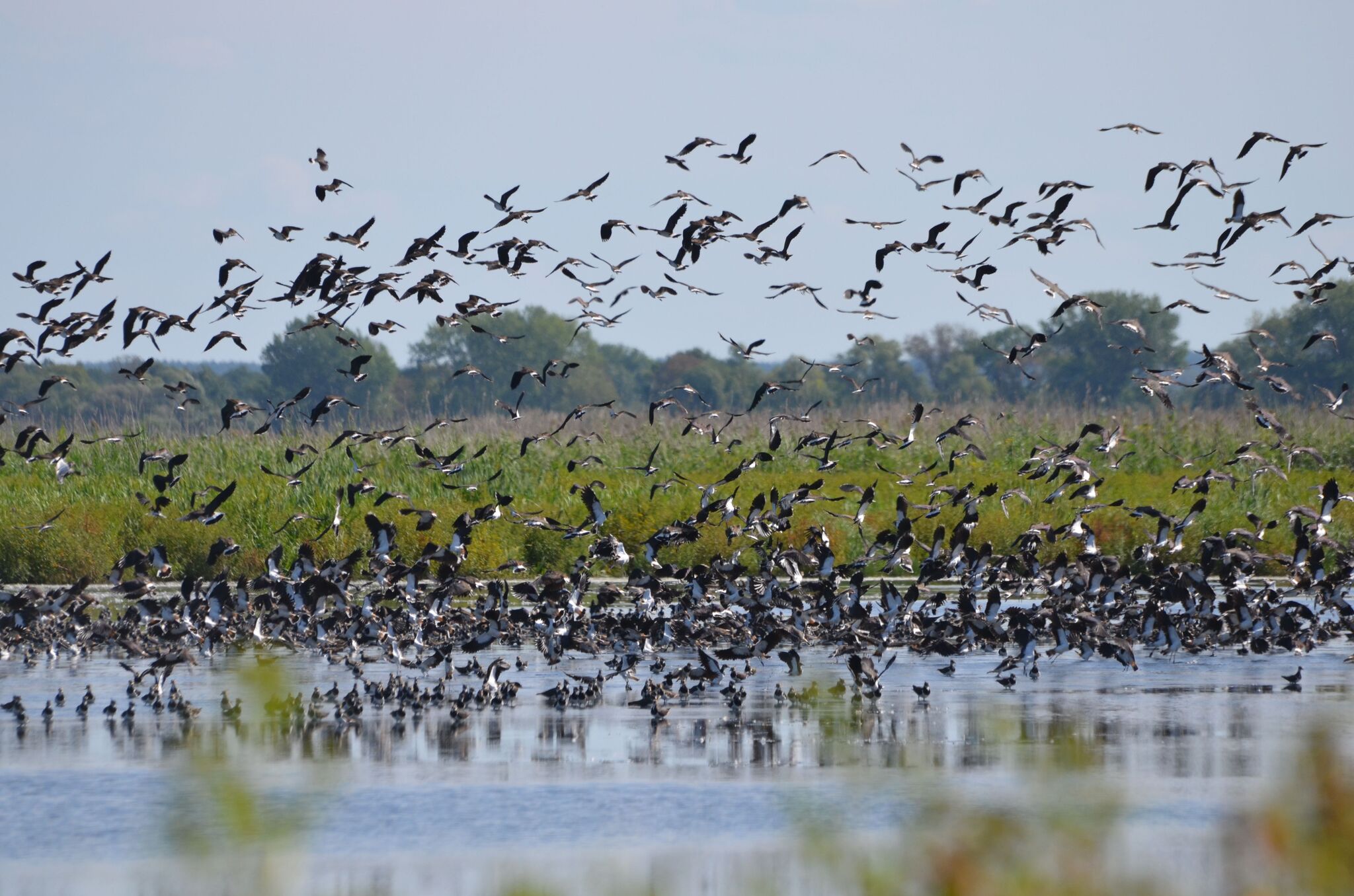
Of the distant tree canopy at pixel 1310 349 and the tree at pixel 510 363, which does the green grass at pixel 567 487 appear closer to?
the distant tree canopy at pixel 1310 349

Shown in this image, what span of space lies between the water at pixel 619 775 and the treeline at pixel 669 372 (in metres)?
77.8

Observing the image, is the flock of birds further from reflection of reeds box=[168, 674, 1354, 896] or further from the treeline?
the treeline

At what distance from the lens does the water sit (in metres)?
7.77

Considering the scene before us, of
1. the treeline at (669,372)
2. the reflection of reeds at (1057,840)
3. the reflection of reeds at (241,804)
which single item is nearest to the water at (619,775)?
the reflection of reeds at (241,804)

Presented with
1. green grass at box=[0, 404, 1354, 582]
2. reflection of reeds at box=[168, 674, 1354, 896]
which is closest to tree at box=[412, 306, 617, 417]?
green grass at box=[0, 404, 1354, 582]

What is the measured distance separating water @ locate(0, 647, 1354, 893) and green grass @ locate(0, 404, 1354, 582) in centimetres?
1000

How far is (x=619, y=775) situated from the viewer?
32.1ft

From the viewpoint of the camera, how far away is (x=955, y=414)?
1690 inches

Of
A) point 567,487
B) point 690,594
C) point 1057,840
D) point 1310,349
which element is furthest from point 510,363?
point 1057,840

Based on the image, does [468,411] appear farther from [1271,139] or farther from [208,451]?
[1271,139]

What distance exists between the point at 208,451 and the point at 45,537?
804cm

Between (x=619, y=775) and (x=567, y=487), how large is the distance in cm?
1823

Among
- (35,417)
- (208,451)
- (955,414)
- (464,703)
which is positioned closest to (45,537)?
(208,451)

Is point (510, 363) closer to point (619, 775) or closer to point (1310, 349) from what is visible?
point (1310, 349)
